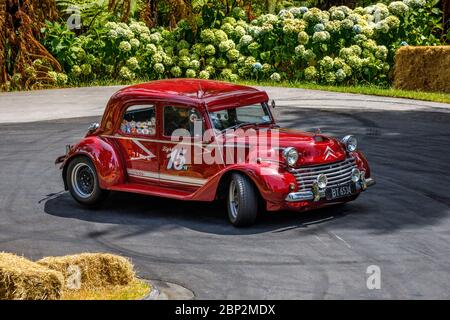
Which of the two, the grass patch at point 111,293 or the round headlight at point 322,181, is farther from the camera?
the round headlight at point 322,181

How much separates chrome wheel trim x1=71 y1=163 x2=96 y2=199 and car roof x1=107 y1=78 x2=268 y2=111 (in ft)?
3.49

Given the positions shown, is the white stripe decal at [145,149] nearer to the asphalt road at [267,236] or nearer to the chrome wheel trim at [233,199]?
the asphalt road at [267,236]

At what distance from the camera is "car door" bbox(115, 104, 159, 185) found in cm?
1273

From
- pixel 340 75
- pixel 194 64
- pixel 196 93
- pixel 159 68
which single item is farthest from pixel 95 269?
pixel 194 64

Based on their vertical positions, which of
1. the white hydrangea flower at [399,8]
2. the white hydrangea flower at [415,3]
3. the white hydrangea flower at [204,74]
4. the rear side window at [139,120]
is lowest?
the white hydrangea flower at [204,74]

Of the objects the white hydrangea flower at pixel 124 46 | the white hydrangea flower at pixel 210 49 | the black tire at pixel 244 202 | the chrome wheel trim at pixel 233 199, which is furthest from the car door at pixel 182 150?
the white hydrangea flower at pixel 210 49

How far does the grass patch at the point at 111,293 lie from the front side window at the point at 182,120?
12.1 ft

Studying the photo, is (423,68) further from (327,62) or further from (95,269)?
(95,269)

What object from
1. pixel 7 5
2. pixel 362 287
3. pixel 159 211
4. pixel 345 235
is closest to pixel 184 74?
pixel 7 5

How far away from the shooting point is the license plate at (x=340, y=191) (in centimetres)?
1180

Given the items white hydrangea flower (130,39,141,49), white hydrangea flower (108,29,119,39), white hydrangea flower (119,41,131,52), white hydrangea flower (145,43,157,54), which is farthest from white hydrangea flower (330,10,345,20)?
white hydrangea flower (108,29,119,39)

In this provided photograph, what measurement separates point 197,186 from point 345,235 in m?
2.08

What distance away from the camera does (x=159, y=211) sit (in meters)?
12.8
